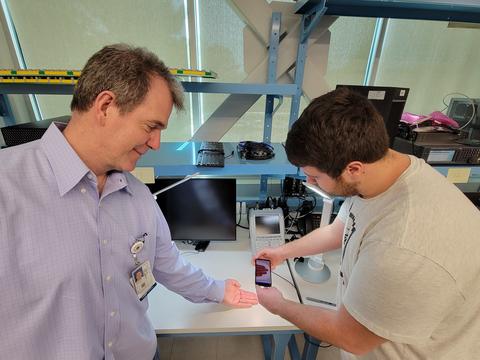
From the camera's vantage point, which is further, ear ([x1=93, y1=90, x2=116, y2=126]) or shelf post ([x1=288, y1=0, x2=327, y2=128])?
shelf post ([x1=288, y1=0, x2=327, y2=128])

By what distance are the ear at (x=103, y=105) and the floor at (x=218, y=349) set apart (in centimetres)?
160

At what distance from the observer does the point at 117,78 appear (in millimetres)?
638

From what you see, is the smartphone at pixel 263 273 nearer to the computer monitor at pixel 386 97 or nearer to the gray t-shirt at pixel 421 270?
the gray t-shirt at pixel 421 270

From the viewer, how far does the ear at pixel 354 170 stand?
685 millimetres

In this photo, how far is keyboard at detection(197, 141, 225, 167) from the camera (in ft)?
3.41

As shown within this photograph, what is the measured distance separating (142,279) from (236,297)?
17.8 inches

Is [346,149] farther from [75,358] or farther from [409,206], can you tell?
[75,358]

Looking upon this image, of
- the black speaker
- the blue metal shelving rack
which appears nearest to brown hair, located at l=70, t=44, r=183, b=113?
the blue metal shelving rack

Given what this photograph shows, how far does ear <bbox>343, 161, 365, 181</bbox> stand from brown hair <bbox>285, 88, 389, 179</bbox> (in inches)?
0.5

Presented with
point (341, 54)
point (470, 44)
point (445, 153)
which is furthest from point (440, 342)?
point (470, 44)

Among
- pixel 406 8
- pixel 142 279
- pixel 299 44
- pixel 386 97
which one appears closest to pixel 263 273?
pixel 142 279

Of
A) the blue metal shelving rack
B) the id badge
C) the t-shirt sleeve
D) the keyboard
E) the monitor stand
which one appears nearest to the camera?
the t-shirt sleeve

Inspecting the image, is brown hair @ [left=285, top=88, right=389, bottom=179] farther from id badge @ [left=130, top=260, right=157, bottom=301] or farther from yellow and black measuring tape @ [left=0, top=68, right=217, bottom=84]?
id badge @ [left=130, top=260, right=157, bottom=301]

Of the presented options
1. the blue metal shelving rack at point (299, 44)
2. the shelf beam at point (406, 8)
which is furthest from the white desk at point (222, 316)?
the shelf beam at point (406, 8)
